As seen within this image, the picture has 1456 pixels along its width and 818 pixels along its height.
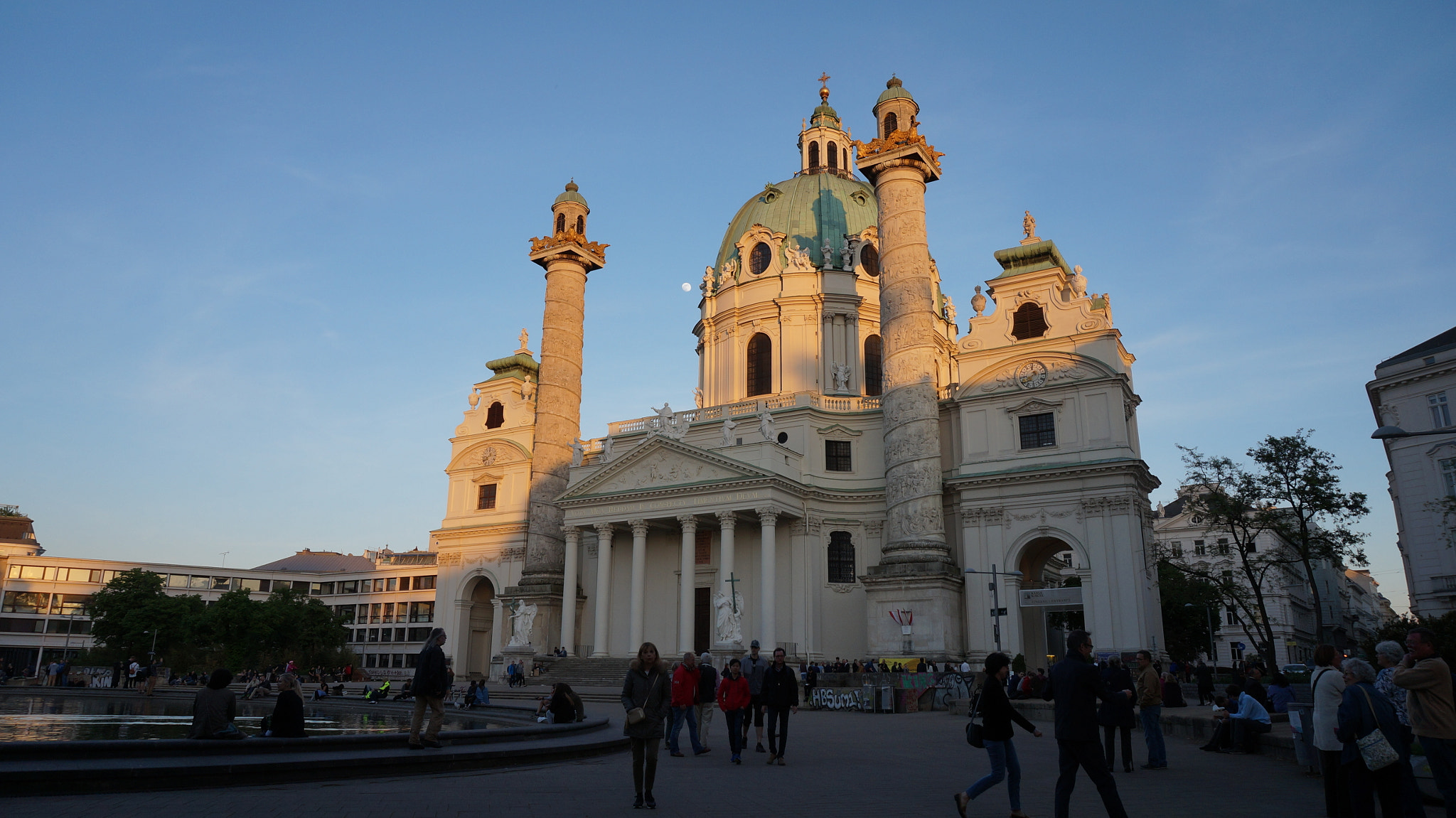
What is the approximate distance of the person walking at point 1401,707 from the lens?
7676 mm

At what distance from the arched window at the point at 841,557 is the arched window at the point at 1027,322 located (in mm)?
11470

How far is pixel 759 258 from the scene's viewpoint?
53.5 metres

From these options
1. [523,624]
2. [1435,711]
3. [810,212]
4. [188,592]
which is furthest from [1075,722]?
[188,592]

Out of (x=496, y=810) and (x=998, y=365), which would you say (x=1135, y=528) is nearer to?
(x=998, y=365)

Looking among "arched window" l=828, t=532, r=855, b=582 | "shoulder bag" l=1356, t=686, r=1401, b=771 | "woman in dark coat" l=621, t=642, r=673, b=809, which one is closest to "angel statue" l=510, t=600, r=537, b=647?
"arched window" l=828, t=532, r=855, b=582

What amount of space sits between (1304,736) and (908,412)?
2610 cm

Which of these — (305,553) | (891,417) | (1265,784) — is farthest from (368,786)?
(305,553)

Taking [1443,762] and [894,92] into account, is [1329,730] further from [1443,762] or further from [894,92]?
[894,92]

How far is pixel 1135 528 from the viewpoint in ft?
121

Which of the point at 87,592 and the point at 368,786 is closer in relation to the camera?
the point at 368,786

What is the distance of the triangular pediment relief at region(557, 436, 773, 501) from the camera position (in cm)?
4088

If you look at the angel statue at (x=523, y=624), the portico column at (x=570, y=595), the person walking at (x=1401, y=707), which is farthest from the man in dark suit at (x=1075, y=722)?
the angel statue at (x=523, y=624)

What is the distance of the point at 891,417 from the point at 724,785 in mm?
27925

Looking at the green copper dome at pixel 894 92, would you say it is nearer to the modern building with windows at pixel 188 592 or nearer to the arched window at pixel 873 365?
the arched window at pixel 873 365
